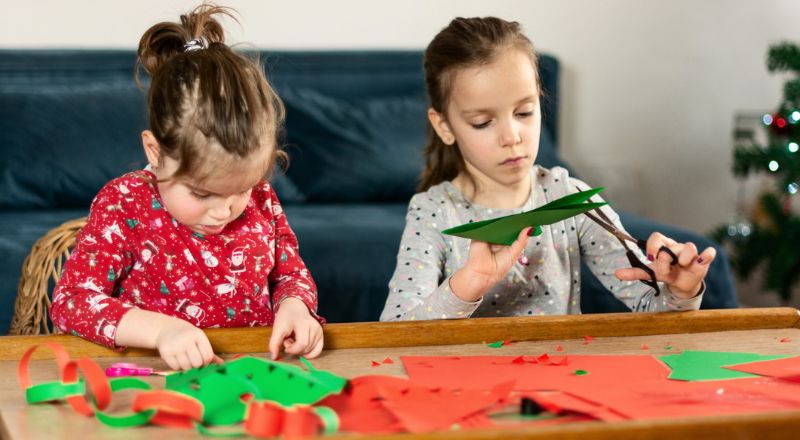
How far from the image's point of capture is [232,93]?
121 cm

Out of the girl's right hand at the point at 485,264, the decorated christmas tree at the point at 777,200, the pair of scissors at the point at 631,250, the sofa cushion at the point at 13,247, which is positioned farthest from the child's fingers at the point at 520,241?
the decorated christmas tree at the point at 777,200

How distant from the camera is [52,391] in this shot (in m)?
0.95

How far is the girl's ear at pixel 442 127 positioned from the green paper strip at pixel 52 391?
79 cm

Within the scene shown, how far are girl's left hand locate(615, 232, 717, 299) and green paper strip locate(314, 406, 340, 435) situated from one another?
1.99 feet

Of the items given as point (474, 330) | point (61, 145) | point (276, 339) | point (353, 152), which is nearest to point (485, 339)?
point (474, 330)

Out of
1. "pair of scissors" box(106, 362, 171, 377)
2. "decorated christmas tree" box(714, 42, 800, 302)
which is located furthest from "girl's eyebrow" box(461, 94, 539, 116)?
"decorated christmas tree" box(714, 42, 800, 302)

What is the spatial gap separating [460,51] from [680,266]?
18.0 inches

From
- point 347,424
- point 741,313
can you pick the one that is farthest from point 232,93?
point 741,313

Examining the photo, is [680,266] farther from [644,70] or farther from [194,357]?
[644,70]

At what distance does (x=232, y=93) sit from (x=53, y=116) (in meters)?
1.92

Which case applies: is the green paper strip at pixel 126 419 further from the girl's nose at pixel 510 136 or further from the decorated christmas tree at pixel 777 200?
the decorated christmas tree at pixel 777 200

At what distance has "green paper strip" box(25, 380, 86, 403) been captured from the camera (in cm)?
95

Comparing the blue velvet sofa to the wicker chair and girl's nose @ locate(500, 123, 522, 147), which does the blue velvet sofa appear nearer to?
the wicker chair

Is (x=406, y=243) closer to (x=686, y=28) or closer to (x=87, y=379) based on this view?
(x=87, y=379)
